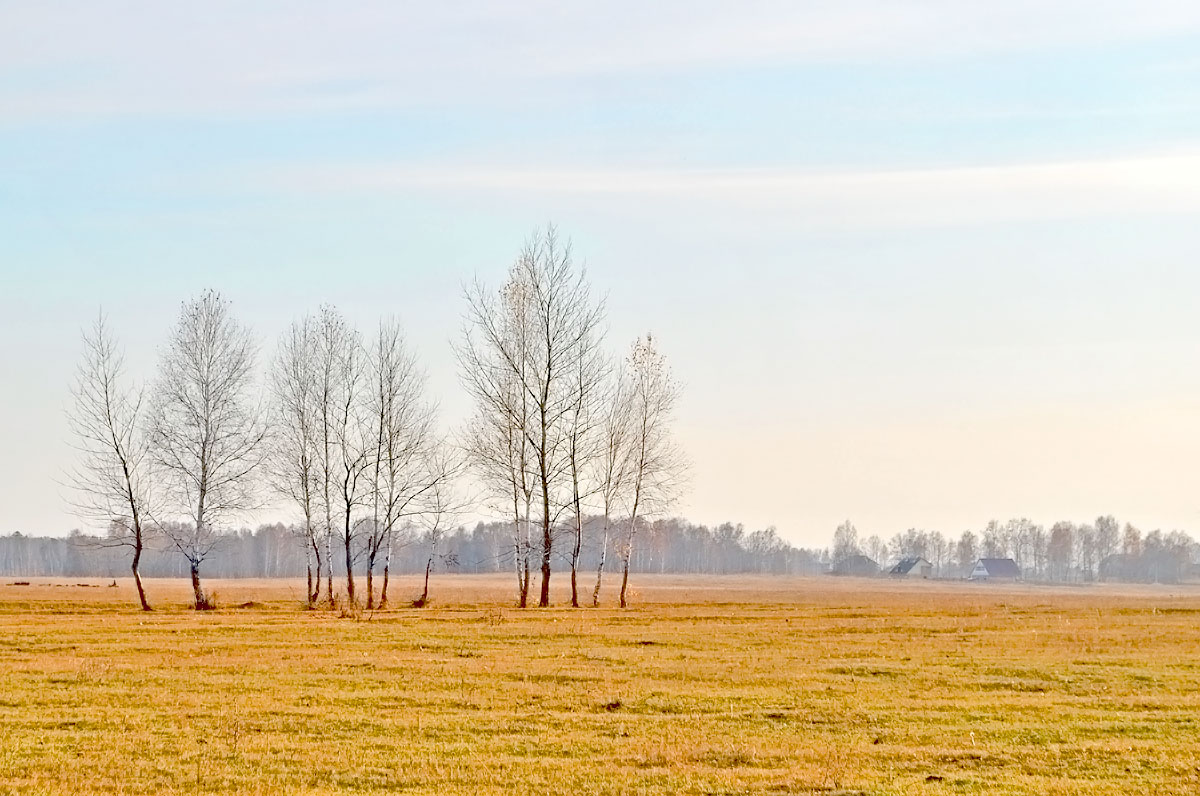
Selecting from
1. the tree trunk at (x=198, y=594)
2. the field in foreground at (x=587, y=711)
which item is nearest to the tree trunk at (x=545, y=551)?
the tree trunk at (x=198, y=594)

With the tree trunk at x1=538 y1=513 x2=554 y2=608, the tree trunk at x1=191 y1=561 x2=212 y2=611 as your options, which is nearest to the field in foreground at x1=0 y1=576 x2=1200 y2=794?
the tree trunk at x1=191 y1=561 x2=212 y2=611

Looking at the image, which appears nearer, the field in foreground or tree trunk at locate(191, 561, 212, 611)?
the field in foreground

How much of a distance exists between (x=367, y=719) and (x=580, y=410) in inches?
1477

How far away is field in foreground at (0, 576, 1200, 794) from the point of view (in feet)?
50.6

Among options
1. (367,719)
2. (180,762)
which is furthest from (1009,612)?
(180,762)

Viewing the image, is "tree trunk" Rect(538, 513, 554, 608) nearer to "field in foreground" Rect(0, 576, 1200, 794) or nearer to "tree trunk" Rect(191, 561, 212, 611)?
"tree trunk" Rect(191, 561, 212, 611)

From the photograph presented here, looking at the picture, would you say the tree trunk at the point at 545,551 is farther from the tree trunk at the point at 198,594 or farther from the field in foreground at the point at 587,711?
the field in foreground at the point at 587,711

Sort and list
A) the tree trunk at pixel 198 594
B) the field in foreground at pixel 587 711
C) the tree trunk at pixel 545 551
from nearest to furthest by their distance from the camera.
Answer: the field in foreground at pixel 587 711 < the tree trunk at pixel 198 594 < the tree trunk at pixel 545 551

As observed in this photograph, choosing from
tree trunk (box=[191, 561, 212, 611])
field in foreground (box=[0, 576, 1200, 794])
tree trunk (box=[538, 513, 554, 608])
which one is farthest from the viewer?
tree trunk (box=[538, 513, 554, 608])

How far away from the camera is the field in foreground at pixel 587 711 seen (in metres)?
15.4

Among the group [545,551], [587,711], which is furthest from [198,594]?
[587,711]

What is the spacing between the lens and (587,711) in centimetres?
2089

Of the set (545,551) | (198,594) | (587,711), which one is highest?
(545,551)

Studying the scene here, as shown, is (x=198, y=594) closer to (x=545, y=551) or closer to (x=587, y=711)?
(x=545, y=551)
